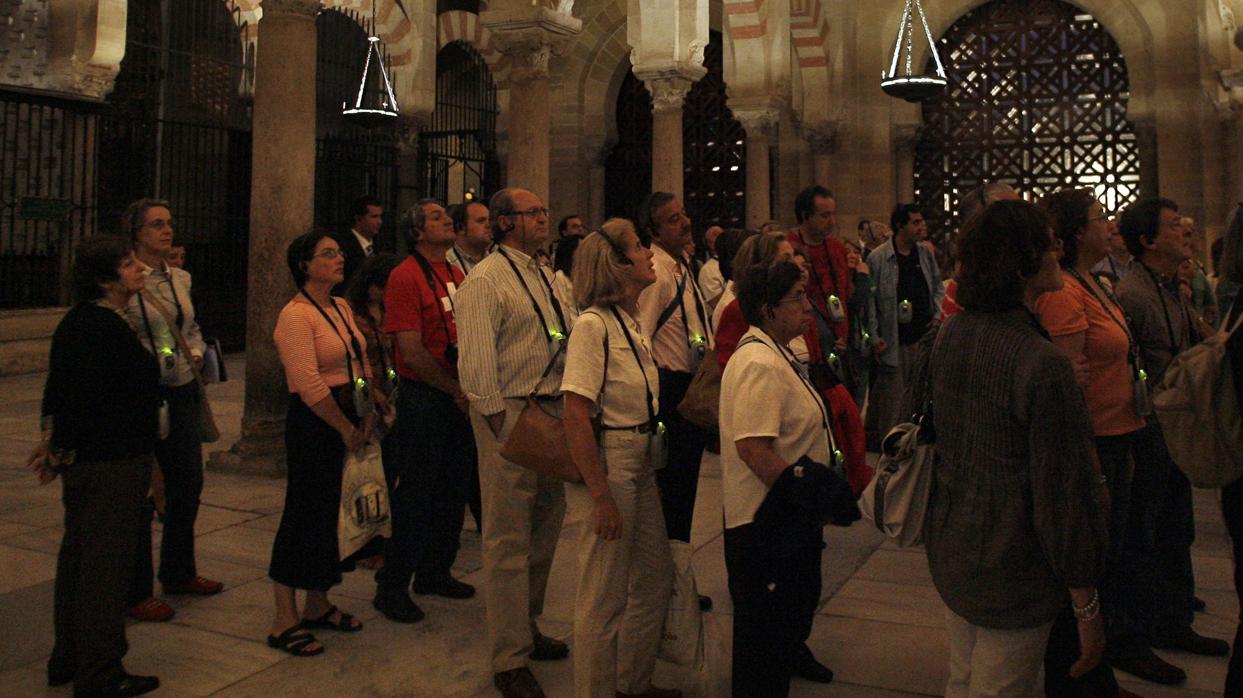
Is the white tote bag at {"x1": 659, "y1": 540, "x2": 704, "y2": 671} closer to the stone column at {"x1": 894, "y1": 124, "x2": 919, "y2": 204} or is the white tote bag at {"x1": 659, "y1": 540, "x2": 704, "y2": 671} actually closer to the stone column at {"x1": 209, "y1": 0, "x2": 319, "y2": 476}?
the stone column at {"x1": 209, "y1": 0, "x2": 319, "y2": 476}

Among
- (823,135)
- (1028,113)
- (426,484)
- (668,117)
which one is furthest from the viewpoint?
(1028,113)

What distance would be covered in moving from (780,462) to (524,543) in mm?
1037

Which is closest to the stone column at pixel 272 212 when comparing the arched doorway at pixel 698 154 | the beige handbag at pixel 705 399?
the beige handbag at pixel 705 399

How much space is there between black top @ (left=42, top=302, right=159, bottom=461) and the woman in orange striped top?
0.53 meters

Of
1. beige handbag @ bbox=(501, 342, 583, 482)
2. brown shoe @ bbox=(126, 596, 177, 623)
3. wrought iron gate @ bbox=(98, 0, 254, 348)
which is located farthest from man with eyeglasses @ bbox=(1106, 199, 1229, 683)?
wrought iron gate @ bbox=(98, 0, 254, 348)

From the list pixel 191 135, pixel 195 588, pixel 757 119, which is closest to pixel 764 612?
pixel 195 588

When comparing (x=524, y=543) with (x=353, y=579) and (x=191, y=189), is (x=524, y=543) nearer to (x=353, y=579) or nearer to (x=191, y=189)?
(x=353, y=579)

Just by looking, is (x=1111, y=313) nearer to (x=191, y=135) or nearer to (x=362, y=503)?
(x=362, y=503)

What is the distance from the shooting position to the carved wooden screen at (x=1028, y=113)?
47.5 ft

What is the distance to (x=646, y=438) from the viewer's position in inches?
114

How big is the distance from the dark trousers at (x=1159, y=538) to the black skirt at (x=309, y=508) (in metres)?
2.62

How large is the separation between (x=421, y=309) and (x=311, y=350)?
19.6 inches

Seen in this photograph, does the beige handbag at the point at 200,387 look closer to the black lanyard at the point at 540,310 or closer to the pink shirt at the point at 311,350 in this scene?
the pink shirt at the point at 311,350

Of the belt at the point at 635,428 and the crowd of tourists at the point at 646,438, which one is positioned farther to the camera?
the belt at the point at 635,428
